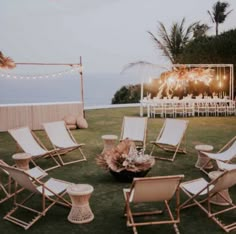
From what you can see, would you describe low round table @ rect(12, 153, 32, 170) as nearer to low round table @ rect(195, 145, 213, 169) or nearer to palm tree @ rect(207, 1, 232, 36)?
low round table @ rect(195, 145, 213, 169)

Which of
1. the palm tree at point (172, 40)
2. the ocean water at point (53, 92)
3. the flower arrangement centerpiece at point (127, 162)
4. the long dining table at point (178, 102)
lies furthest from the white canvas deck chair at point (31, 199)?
the palm tree at point (172, 40)

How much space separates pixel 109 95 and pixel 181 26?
5.79 meters

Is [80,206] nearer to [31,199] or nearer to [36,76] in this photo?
[31,199]

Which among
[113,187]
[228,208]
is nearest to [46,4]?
[113,187]

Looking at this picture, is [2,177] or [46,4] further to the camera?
[46,4]

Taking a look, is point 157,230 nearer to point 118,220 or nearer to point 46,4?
point 118,220

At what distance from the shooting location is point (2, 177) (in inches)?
261

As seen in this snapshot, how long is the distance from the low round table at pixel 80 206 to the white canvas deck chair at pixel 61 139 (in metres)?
2.81

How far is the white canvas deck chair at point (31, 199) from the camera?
15.0 ft

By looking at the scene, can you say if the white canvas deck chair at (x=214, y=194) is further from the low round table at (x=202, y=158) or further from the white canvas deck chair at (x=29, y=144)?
the white canvas deck chair at (x=29, y=144)

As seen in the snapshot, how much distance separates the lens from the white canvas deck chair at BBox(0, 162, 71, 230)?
15.0 feet

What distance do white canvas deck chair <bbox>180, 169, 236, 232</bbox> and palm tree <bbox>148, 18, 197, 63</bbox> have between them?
17258 mm

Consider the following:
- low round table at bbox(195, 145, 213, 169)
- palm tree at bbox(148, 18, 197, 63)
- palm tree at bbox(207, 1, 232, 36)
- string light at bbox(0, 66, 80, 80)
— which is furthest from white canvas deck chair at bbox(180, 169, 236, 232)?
palm tree at bbox(207, 1, 232, 36)

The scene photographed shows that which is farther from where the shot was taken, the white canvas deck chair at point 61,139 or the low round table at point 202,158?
the white canvas deck chair at point 61,139
